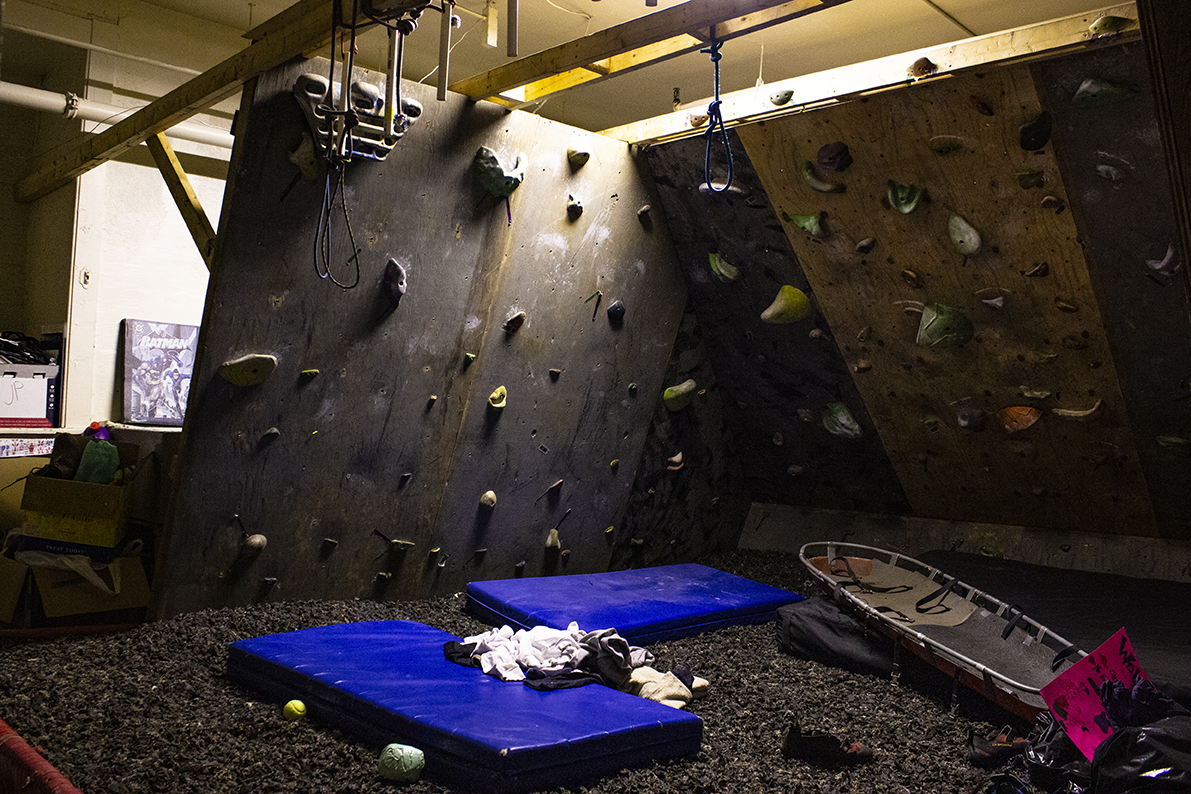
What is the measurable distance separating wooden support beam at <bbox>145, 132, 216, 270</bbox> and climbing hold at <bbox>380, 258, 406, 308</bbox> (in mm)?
615

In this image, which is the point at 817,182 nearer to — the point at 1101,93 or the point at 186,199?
the point at 1101,93

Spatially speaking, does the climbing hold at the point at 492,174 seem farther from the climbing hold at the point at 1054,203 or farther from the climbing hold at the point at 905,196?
the climbing hold at the point at 1054,203

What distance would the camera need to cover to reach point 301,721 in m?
2.61

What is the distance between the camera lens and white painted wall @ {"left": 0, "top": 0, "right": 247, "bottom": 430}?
15.3ft

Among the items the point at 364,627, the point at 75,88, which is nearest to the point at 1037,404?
the point at 364,627

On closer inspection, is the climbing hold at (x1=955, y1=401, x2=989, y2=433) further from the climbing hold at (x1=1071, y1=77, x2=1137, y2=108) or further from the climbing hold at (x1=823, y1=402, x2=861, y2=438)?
the climbing hold at (x1=1071, y1=77, x2=1137, y2=108)

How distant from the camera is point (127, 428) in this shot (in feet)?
12.6

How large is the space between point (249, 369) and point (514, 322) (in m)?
1.15

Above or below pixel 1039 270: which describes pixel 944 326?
below

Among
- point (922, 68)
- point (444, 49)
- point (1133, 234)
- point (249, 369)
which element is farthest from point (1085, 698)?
point (249, 369)

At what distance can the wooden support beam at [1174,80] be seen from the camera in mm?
1374

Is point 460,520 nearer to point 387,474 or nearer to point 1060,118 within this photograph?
point 387,474

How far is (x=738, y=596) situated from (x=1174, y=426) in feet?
6.04

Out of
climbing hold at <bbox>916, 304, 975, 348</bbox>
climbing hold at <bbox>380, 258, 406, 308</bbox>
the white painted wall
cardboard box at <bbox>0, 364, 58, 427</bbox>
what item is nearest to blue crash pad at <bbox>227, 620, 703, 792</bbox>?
climbing hold at <bbox>380, 258, 406, 308</bbox>
